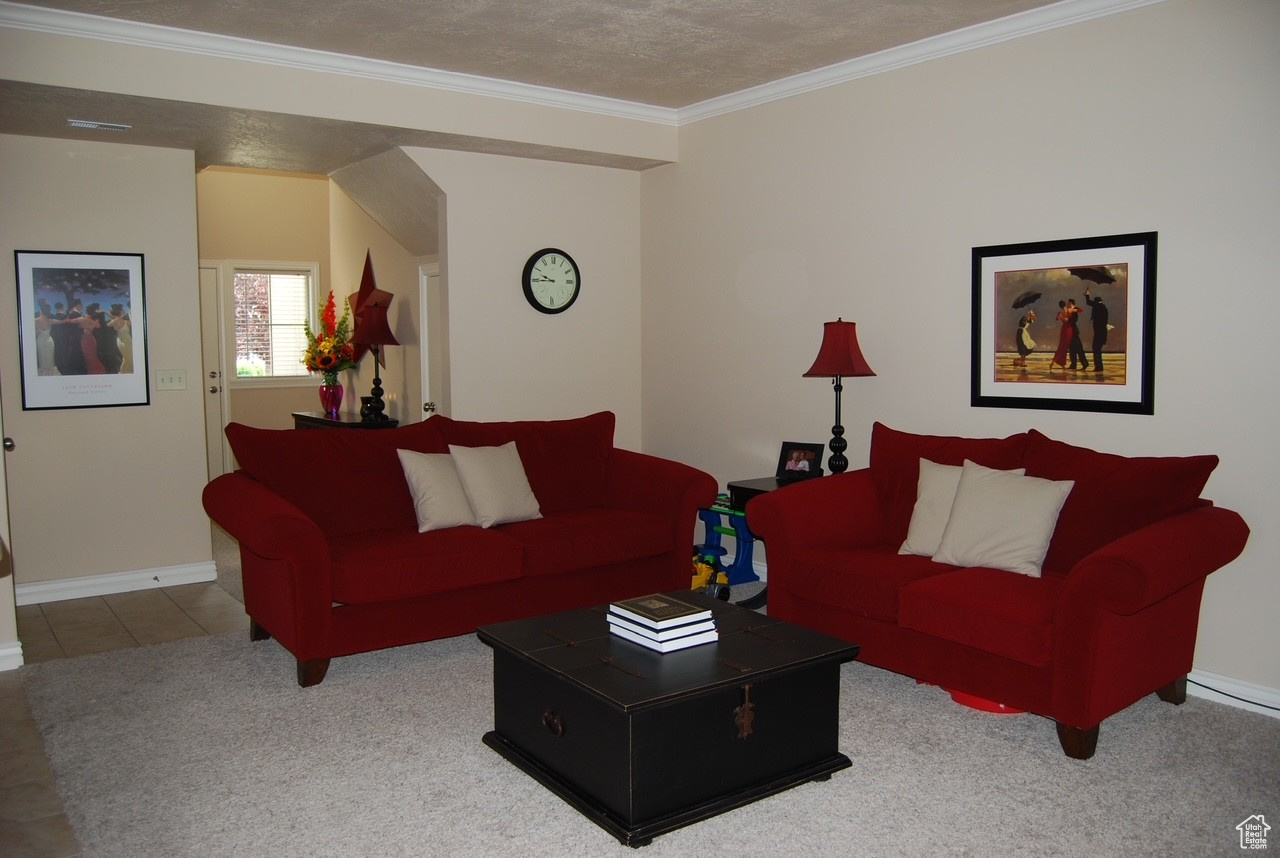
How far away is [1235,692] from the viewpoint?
368cm

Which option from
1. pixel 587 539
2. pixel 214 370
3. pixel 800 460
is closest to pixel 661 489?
pixel 587 539

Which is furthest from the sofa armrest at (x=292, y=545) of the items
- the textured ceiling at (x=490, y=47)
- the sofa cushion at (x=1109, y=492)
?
the sofa cushion at (x=1109, y=492)

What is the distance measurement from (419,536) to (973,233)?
2818mm

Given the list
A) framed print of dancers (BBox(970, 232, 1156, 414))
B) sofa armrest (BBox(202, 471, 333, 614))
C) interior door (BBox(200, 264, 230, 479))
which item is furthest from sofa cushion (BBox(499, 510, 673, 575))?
interior door (BBox(200, 264, 230, 479))

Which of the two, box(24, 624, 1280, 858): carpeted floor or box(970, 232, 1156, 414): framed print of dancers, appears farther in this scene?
box(970, 232, 1156, 414): framed print of dancers

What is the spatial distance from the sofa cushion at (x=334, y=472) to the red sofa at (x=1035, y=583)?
1662 millimetres

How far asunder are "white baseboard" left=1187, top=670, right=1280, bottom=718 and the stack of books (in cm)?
201

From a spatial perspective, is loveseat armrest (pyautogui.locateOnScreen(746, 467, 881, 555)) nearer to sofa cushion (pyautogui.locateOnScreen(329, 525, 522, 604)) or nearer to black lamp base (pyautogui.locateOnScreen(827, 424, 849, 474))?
black lamp base (pyautogui.locateOnScreen(827, 424, 849, 474))

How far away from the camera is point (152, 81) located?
425 cm

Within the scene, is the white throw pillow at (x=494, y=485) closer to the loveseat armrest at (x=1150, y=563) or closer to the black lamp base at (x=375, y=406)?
the black lamp base at (x=375, y=406)

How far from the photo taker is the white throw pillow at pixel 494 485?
4.54 m

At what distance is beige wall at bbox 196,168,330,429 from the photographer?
793 centimetres

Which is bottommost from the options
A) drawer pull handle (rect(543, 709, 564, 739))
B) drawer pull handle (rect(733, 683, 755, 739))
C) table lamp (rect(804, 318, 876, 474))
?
drawer pull handle (rect(543, 709, 564, 739))

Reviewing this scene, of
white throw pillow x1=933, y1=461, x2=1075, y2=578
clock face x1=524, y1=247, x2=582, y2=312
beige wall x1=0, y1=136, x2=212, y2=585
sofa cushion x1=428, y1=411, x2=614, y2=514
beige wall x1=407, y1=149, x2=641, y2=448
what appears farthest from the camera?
clock face x1=524, y1=247, x2=582, y2=312
